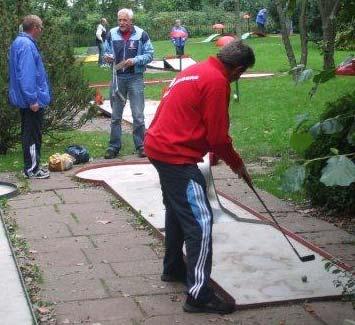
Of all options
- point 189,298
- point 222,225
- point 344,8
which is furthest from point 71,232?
point 344,8

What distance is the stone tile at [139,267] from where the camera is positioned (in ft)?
19.2

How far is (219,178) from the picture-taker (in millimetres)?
9406

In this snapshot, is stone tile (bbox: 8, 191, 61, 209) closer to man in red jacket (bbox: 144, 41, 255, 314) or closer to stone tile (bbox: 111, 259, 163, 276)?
stone tile (bbox: 111, 259, 163, 276)

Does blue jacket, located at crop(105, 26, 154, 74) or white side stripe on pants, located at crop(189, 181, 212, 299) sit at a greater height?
blue jacket, located at crop(105, 26, 154, 74)

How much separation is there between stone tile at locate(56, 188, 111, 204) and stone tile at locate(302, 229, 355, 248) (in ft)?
8.11

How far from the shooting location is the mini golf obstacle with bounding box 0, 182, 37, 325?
4.90 meters

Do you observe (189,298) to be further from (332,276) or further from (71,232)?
(71,232)

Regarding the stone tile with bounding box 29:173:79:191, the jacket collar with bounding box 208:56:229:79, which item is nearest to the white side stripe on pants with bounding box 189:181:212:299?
the jacket collar with bounding box 208:56:229:79

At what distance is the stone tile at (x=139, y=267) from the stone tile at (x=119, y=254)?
0.35 feet

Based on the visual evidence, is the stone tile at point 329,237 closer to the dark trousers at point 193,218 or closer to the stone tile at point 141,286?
the stone tile at point 141,286

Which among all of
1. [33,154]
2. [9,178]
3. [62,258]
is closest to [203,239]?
[62,258]

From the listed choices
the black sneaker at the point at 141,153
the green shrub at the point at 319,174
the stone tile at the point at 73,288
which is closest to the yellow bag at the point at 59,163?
the black sneaker at the point at 141,153

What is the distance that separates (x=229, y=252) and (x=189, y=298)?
1.18m

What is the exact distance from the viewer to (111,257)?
247 inches
